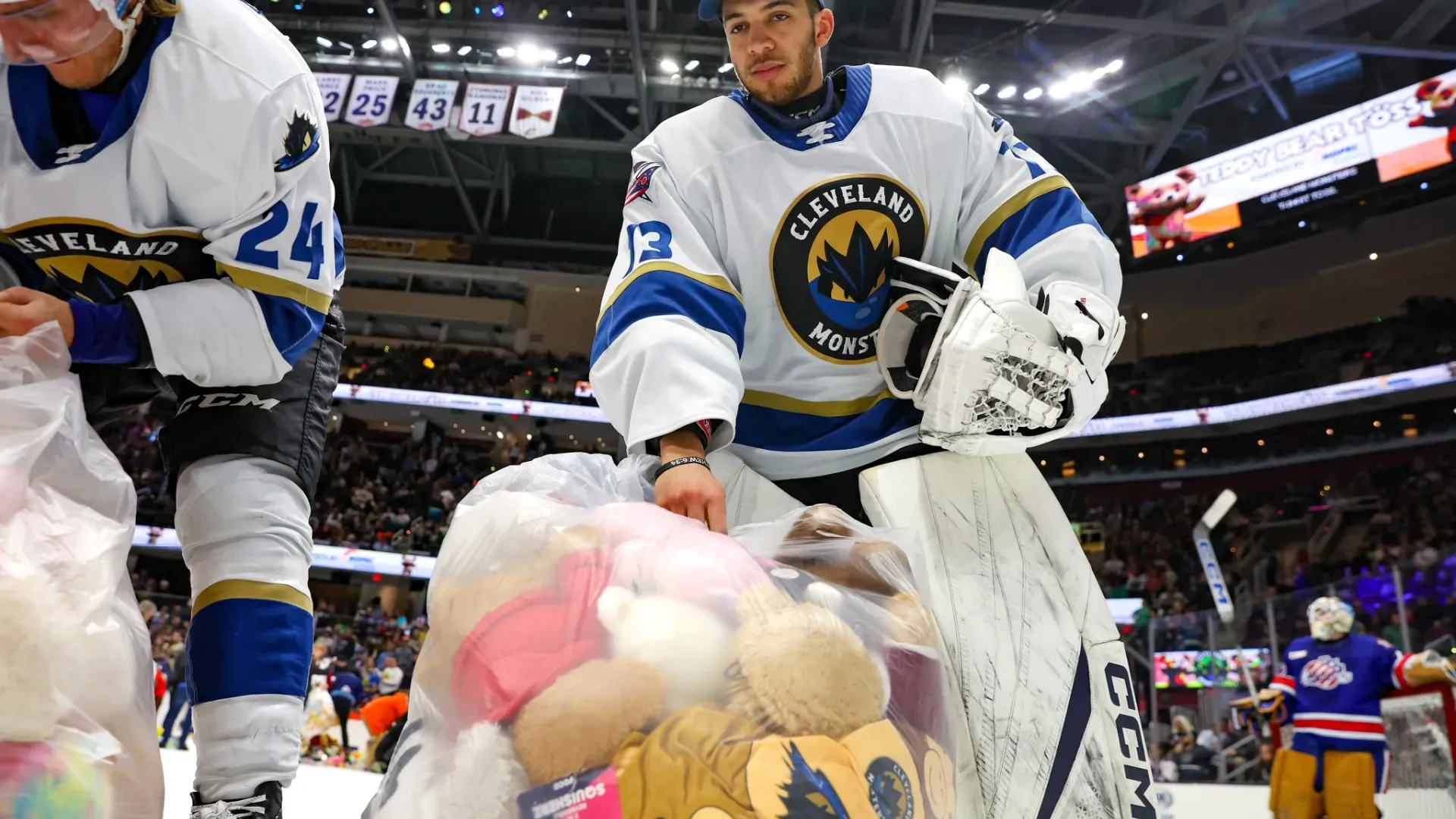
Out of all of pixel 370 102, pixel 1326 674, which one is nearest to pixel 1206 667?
pixel 1326 674

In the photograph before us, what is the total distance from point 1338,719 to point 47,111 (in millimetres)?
5937

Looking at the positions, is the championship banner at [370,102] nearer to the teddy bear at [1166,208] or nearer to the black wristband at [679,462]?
the teddy bear at [1166,208]

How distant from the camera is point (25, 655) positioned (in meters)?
0.88

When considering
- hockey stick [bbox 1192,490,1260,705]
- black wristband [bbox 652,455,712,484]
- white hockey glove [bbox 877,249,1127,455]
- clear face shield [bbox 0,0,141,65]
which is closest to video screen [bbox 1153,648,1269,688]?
hockey stick [bbox 1192,490,1260,705]

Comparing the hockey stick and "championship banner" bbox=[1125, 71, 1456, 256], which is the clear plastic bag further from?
"championship banner" bbox=[1125, 71, 1456, 256]

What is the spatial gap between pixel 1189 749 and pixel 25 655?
25.6 ft

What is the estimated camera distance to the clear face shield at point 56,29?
116 cm

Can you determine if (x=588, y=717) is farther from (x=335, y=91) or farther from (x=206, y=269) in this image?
(x=335, y=91)

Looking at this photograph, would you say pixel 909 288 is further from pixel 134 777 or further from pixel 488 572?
pixel 134 777

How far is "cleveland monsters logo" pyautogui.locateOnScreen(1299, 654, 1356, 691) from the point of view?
5.27 metres

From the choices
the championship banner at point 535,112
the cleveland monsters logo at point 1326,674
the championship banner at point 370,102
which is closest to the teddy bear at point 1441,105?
the cleveland monsters logo at point 1326,674

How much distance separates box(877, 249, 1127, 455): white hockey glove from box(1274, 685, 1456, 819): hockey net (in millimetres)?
4946

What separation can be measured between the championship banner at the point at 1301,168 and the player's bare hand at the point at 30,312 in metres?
15.2

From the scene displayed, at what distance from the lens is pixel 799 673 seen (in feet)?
2.68
